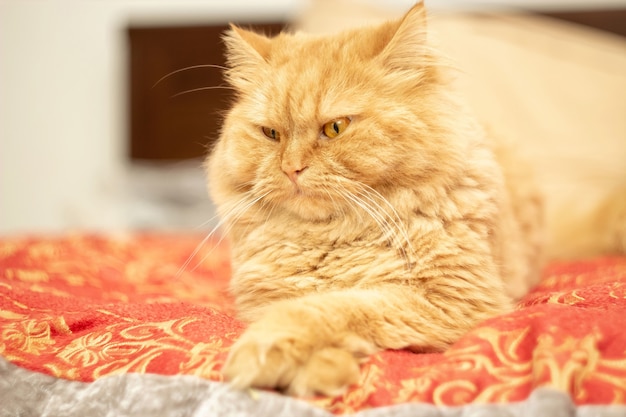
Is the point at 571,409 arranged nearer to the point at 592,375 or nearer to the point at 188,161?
the point at 592,375

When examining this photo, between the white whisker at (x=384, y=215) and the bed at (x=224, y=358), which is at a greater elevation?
the white whisker at (x=384, y=215)

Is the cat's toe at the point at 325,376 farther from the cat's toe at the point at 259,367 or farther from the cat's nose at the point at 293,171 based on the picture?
the cat's nose at the point at 293,171

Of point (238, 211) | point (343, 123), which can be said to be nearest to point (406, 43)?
point (343, 123)

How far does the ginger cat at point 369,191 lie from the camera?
1194 millimetres

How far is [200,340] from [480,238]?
2.15ft

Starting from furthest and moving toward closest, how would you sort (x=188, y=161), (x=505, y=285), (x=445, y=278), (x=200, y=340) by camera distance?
(x=188, y=161) < (x=505, y=285) < (x=445, y=278) < (x=200, y=340)

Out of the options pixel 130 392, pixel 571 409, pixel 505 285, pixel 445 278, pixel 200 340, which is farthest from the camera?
pixel 505 285

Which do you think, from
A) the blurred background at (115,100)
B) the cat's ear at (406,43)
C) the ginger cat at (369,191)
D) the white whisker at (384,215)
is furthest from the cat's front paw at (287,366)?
the blurred background at (115,100)

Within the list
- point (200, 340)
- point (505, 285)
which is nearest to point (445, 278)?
point (505, 285)

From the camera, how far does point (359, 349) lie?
3.38ft

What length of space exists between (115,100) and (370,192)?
3397 millimetres

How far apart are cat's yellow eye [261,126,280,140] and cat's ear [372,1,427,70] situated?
30 cm

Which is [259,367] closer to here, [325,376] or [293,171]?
[325,376]

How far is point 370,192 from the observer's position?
4.12 ft
